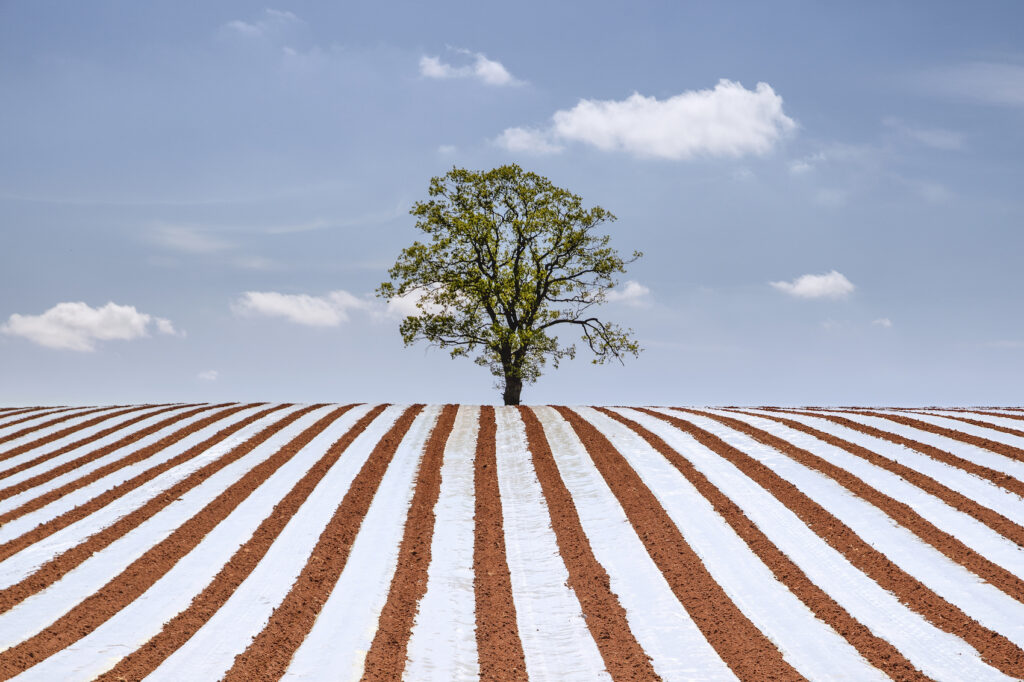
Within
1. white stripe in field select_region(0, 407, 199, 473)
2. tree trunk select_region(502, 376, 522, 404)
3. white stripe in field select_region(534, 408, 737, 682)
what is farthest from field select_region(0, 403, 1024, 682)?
tree trunk select_region(502, 376, 522, 404)

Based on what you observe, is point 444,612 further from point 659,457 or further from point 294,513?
point 659,457

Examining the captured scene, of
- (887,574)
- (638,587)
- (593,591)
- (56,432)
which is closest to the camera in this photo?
(593,591)

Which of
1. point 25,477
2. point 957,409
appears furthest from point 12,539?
point 957,409

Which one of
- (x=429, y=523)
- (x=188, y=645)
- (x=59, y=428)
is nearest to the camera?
(x=188, y=645)

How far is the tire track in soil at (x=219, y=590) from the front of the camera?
28.8 ft

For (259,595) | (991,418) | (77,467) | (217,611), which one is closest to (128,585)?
(217,611)

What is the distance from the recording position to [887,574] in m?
10.9

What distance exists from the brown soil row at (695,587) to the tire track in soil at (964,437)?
771cm

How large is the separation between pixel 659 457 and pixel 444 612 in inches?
299

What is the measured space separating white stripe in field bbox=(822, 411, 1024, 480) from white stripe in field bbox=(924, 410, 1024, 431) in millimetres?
2274

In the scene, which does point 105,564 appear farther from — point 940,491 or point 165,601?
point 940,491

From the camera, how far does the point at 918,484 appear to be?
1411 centimetres

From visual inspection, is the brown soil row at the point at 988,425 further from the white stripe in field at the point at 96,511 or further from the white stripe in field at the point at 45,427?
the white stripe in field at the point at 45,427

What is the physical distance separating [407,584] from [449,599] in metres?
0.72
